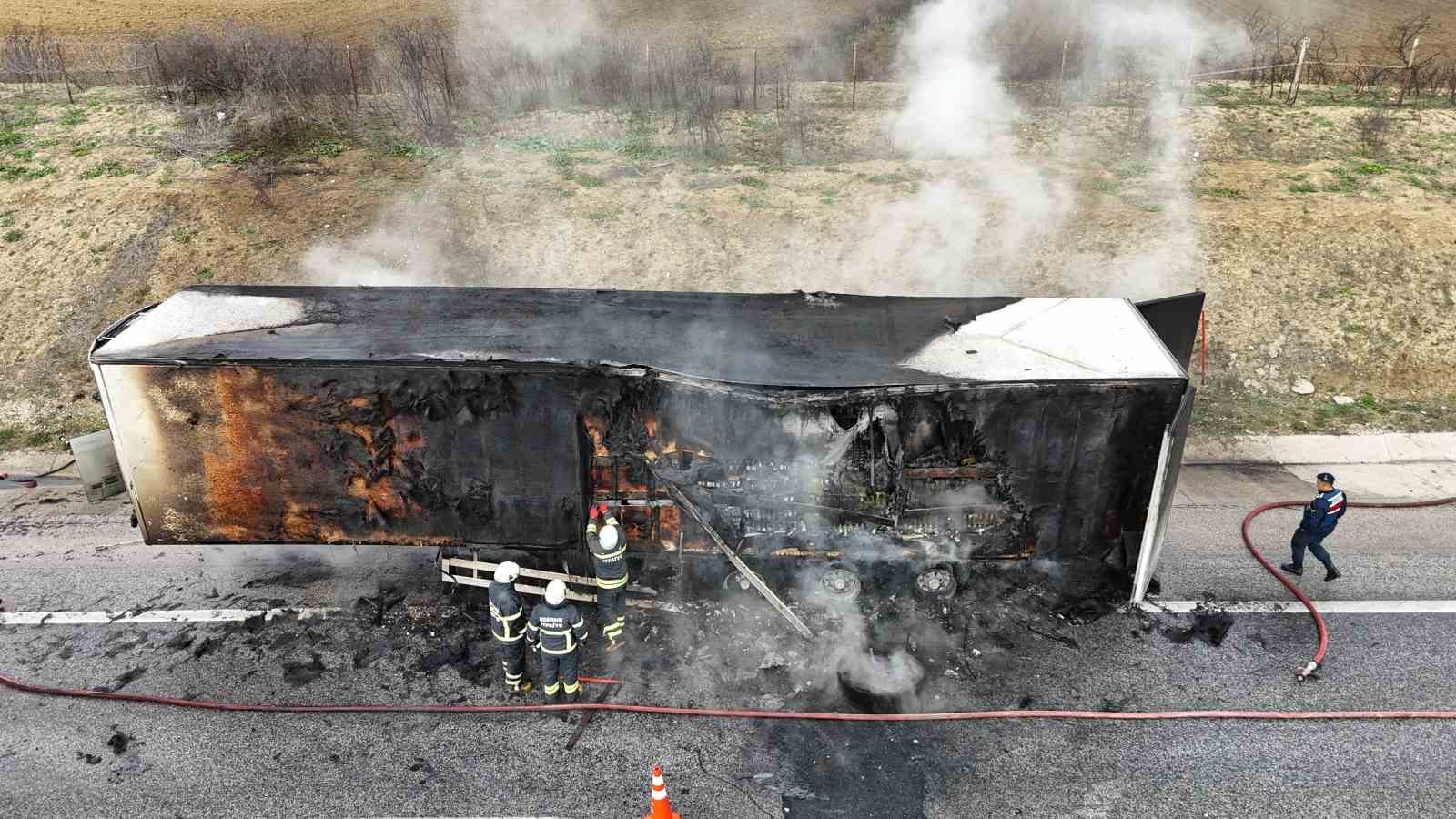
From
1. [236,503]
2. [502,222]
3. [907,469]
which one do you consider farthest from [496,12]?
[907,469]

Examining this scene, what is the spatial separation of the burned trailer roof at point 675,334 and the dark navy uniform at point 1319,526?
1940 millimetres

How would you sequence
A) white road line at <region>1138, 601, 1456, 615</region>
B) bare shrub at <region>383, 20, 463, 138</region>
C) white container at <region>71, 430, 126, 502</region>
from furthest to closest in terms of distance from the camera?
1. bare shrub at <region>383, 20, 463, 138</region>
2. white container at <region>71, 430, 126, 502</region>
3. white road line at <region>1138, 601, 1456, 615</region>

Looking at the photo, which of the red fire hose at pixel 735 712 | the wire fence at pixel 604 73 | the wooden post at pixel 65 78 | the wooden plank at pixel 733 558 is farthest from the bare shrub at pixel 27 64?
the wooden plank at pixel 733 558

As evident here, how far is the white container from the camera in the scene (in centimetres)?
820

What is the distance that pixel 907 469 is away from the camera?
640 cm

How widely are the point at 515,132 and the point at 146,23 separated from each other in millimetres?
13762

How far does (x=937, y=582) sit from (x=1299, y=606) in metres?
2.90

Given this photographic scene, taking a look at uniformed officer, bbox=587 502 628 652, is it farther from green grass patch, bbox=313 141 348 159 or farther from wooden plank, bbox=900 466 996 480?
green grass patch, bbox=313 141 348 159

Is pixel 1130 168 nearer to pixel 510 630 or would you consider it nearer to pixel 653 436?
pixel 653 436

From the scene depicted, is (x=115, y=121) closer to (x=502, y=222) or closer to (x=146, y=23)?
(x=502, y=222)

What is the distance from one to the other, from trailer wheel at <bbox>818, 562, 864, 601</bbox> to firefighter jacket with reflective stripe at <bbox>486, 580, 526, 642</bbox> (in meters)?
2.41

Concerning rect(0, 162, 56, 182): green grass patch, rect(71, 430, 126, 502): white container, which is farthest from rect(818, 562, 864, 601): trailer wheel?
rect(0, 162, 56, 182): green grass patch

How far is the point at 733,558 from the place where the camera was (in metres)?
6.65

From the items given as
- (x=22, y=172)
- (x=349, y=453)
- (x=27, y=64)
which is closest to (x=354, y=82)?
(x=22, y=172)
